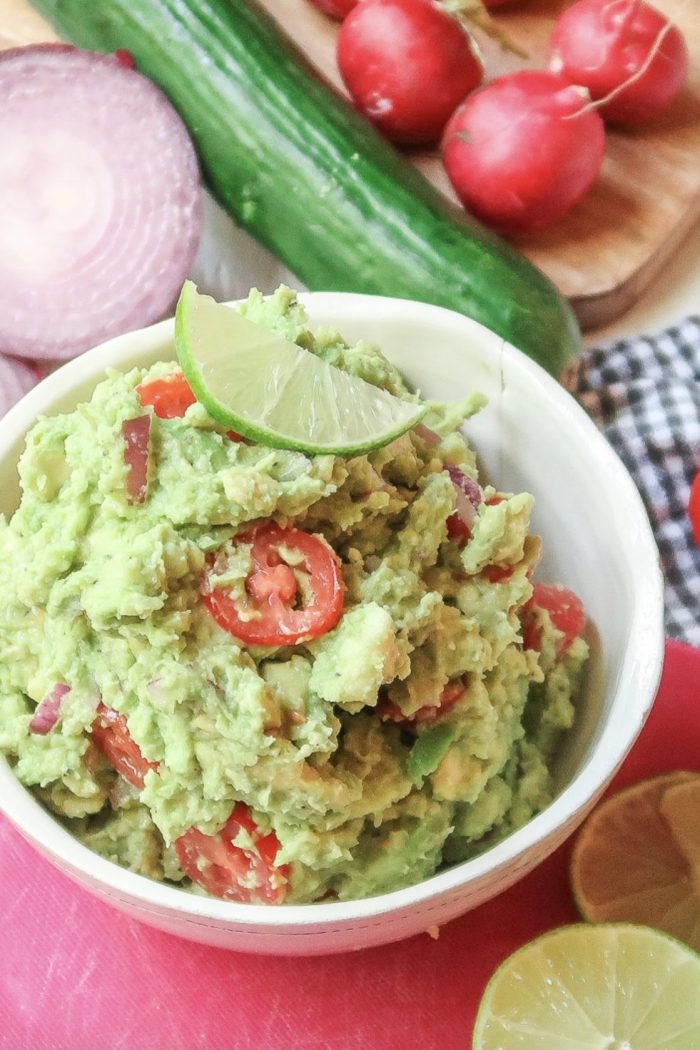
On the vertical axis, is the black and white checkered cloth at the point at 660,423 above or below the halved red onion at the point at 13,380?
below

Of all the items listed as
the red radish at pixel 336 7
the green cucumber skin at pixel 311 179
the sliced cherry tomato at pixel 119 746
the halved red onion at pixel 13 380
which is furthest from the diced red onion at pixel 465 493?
the red radish at pixel 336 7

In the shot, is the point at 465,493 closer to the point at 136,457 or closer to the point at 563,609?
the point at 563,609

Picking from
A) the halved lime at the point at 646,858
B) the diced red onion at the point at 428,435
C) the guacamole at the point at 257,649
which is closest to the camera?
the guacamole at the point at 257,649

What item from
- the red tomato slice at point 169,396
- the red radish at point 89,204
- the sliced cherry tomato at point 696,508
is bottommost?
the sliced cherry tomato at point 696,508

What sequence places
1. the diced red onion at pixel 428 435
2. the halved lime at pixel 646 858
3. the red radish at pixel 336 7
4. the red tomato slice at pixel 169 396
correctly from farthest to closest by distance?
the red radish at pixel 336 7
the halved lime at pixel 646 858
the diced red onion at pixel 428 435
the red tomato slice at pixel 169 396

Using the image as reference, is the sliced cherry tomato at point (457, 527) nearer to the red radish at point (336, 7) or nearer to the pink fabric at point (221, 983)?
the pink fabric at point (221, 983)

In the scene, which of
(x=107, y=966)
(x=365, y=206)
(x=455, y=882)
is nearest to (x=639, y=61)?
(x=365, y=206)
